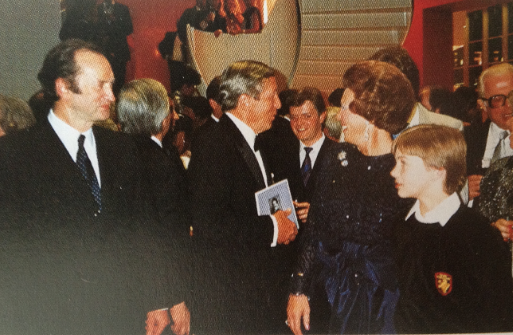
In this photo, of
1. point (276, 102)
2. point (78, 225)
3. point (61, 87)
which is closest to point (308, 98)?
point (276, 102)

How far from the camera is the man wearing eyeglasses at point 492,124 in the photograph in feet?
6.95

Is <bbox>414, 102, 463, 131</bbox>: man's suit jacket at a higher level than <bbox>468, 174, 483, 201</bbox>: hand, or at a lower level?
higher

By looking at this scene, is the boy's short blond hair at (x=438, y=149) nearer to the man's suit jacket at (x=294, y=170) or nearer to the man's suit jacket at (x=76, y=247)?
the man's suit jacket at (x=294, y=170)

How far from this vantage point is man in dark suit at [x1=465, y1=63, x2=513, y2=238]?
2.10 m

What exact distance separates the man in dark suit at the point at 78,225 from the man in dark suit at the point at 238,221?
7.9 inches

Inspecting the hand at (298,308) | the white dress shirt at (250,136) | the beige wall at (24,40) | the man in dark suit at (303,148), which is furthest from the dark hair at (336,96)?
the beige wall at (24,40)

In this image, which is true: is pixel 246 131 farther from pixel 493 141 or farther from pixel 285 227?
pixel 493 141

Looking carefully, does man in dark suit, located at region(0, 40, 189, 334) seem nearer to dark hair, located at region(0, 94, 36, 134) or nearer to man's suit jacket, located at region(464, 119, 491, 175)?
dark hair, located at region(0, 94, 36, 134)

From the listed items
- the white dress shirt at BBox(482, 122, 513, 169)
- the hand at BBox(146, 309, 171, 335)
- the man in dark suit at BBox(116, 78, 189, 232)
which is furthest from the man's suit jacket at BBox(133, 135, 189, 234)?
the white dress shirt at BBox(482, 122, 513, 169)

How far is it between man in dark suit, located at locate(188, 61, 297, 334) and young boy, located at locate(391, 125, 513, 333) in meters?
0.54

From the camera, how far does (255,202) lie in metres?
2.03

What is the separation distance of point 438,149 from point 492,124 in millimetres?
513

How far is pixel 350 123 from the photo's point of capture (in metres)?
1.89

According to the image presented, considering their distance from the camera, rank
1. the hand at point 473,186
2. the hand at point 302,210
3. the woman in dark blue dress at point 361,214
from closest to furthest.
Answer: the woman in dark blue dress at point 361,214 < the hand at point 473,186 < the hand at point 302,210
